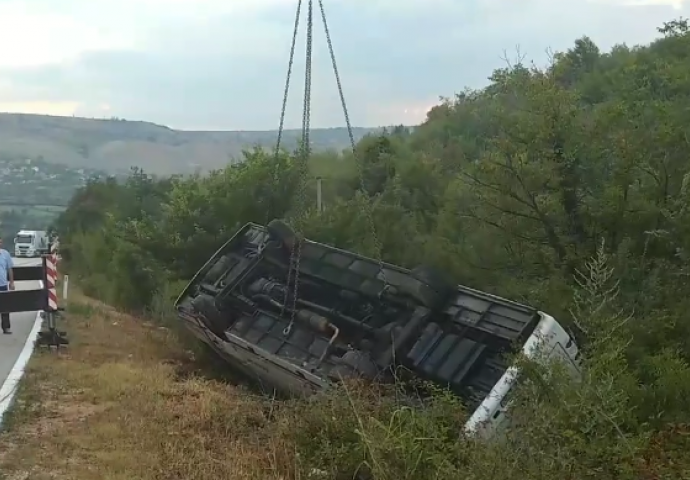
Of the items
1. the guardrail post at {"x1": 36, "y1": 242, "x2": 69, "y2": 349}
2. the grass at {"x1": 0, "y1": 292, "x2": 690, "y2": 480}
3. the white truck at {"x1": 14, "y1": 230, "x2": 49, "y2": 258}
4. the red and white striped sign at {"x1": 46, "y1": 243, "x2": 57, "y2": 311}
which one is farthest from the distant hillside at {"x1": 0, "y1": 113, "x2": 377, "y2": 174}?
the grass at {"x1": 0, "y1": 292, "x2": 690, "y2": 480}

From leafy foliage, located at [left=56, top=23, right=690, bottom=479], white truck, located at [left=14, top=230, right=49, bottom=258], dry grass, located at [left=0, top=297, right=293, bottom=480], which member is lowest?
white truck, located at [left=14, top=230, right=49, bottom=258]

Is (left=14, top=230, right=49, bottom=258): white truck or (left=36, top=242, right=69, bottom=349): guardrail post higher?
(left=36, top=242, right=69, bottom=349): guardrail post

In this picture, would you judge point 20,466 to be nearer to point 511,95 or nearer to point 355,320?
point 355,320

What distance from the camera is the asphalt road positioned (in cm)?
948

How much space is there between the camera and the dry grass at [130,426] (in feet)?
21.1

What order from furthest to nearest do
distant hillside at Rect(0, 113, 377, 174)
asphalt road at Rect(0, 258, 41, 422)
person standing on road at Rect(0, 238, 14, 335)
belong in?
distant hillside at Rect(0, 113, 377, 174), person standing on road at Rect(0, 238, 14, 335), asphalt road at Rect(0, 258, 41, 422)

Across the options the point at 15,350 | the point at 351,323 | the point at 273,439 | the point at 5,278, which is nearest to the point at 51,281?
the point at 5,278

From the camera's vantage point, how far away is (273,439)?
6773 millimetres

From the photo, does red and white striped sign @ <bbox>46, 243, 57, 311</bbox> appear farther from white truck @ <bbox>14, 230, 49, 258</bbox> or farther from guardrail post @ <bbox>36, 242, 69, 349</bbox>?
white truck @ <bbox>14, 230, 49, 258</bbox>

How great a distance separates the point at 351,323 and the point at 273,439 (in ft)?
10.2

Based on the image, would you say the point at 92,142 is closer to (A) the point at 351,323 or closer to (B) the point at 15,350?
(B) the point at 15,350

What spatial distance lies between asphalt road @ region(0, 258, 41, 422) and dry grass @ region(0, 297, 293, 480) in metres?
0.18

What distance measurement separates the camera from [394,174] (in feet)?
74.9

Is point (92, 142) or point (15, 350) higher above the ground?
point (92, 142)
